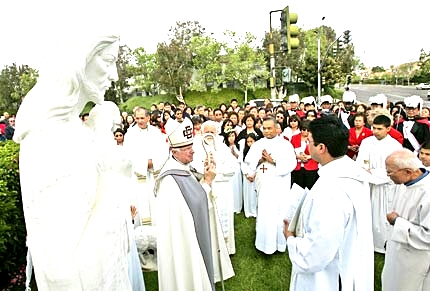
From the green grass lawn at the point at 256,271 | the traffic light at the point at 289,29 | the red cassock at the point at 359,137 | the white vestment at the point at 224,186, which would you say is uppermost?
the traffic light at the point at 289,29

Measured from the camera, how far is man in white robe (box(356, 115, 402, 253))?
6.29 metres

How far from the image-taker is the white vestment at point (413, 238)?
11.5 ft

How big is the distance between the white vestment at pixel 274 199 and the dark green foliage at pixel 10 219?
3533 mm

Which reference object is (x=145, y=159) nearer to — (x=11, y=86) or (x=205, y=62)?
(x=205, y=62)

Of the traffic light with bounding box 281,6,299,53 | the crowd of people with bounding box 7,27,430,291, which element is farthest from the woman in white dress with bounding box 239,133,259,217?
the traffic light with bounding box 281,6,299,53

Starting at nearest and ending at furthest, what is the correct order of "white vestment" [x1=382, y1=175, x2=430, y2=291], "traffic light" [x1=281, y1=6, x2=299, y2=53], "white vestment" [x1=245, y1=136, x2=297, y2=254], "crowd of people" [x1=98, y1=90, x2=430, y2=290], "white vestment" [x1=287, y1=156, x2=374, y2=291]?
"white vestment" [x1=287, y1=156, x2=374, y2=291], "crowd of people" [x1=98, y1=90, x2=430, y2=290], "white vestment" [x1=382, y1=175, x2=430, y2=291], "white vestment" [x1=245, y1=136, x2=297, y2=254], "traffic light" [x1=281, y1=6, x2=299, y2=53]

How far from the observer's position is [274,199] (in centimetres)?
654

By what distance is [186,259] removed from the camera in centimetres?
372

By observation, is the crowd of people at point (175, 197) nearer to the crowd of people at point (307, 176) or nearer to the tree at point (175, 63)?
the crowd of people at point (307, 176)

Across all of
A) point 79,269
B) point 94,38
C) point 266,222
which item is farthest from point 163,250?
point 266,222

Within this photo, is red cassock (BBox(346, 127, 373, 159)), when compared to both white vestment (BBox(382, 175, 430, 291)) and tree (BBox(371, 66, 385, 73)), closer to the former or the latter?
white vestment (BBox(382, 175, 430, 291))

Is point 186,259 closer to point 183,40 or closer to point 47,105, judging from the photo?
point 47,105

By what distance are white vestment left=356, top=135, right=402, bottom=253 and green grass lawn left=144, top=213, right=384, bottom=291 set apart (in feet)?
1.25

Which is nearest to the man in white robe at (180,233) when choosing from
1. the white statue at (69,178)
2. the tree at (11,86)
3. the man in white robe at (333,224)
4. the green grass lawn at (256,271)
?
the man in white robe at (333,224)
